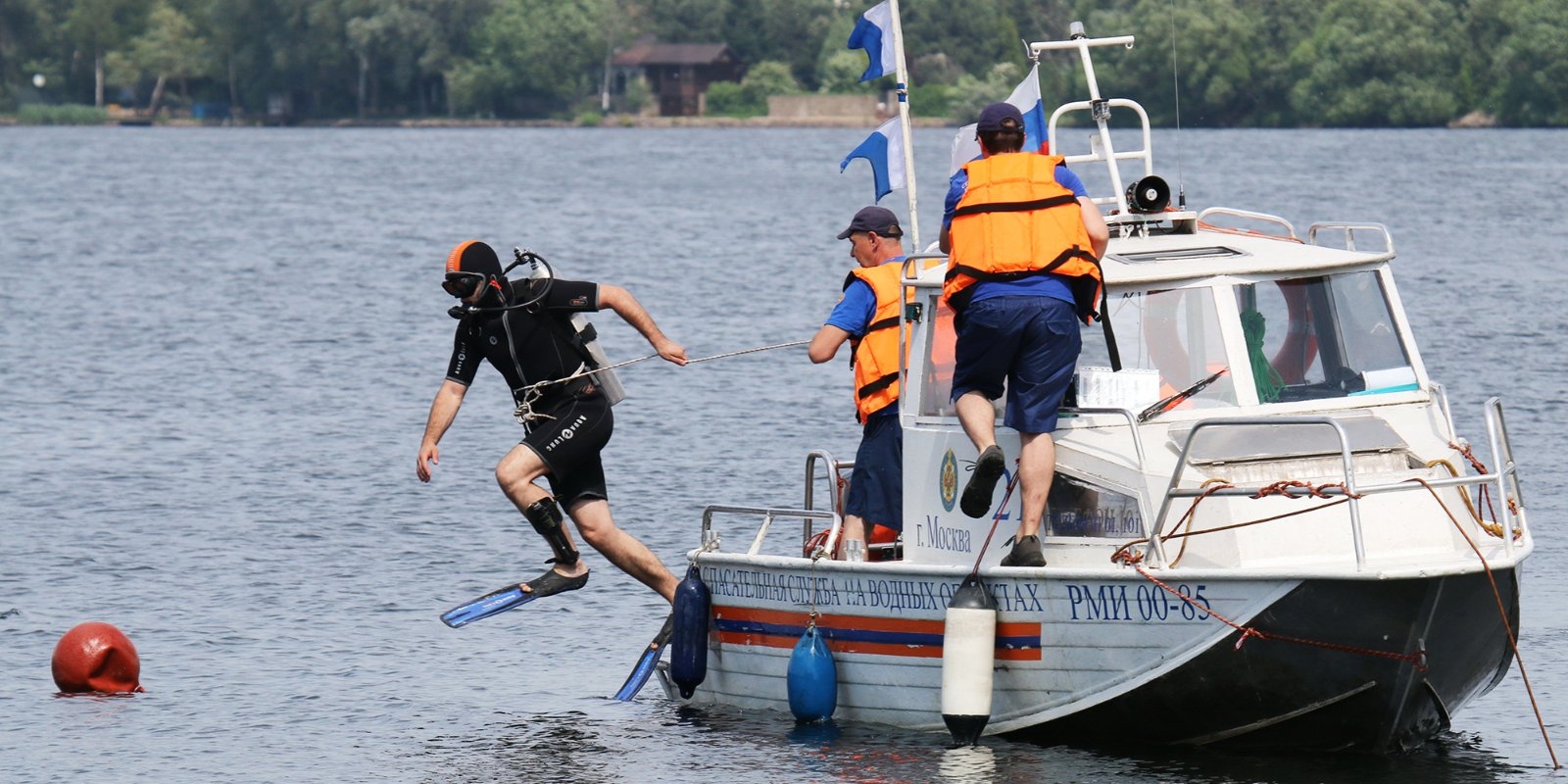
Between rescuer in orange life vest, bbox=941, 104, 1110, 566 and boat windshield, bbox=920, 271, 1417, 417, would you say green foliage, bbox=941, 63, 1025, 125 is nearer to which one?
boat windshield, bbox=920, 271, 1417, 417

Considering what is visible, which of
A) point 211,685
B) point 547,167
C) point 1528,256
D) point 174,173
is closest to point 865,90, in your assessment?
point 547,167

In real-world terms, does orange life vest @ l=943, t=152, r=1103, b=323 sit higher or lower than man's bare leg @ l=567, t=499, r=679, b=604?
higher

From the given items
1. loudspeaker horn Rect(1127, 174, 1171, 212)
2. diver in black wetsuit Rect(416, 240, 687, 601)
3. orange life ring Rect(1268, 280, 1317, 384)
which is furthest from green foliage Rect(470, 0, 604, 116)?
orange life ring Rect(1268, 280, 1317, 384)

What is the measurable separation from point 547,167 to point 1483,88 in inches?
1784

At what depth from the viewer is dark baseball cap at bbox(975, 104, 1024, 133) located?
1022 centimetres

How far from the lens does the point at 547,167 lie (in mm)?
93688

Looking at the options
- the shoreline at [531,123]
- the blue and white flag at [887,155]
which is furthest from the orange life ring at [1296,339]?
the shoreline at [531,123]

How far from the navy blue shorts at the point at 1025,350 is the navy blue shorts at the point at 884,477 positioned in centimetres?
102

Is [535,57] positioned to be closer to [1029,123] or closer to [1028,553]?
[1029,123]

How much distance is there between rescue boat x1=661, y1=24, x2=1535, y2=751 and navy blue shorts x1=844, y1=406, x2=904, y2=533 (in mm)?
204

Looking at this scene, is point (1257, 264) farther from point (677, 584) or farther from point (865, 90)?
point (865, 90)

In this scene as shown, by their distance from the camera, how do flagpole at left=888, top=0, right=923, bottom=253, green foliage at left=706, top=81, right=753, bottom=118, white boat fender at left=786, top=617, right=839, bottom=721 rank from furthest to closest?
green foliage at left=706, top=81, right=753, bottom=118 → flagpole at left=888, top=0, right=923, bottom=253 → white boat fender at left=786, top=617, right=839, bottom=721

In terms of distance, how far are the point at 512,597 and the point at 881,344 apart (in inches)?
99.1

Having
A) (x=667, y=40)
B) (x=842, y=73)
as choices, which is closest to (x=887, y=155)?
(x=842, y=73)
